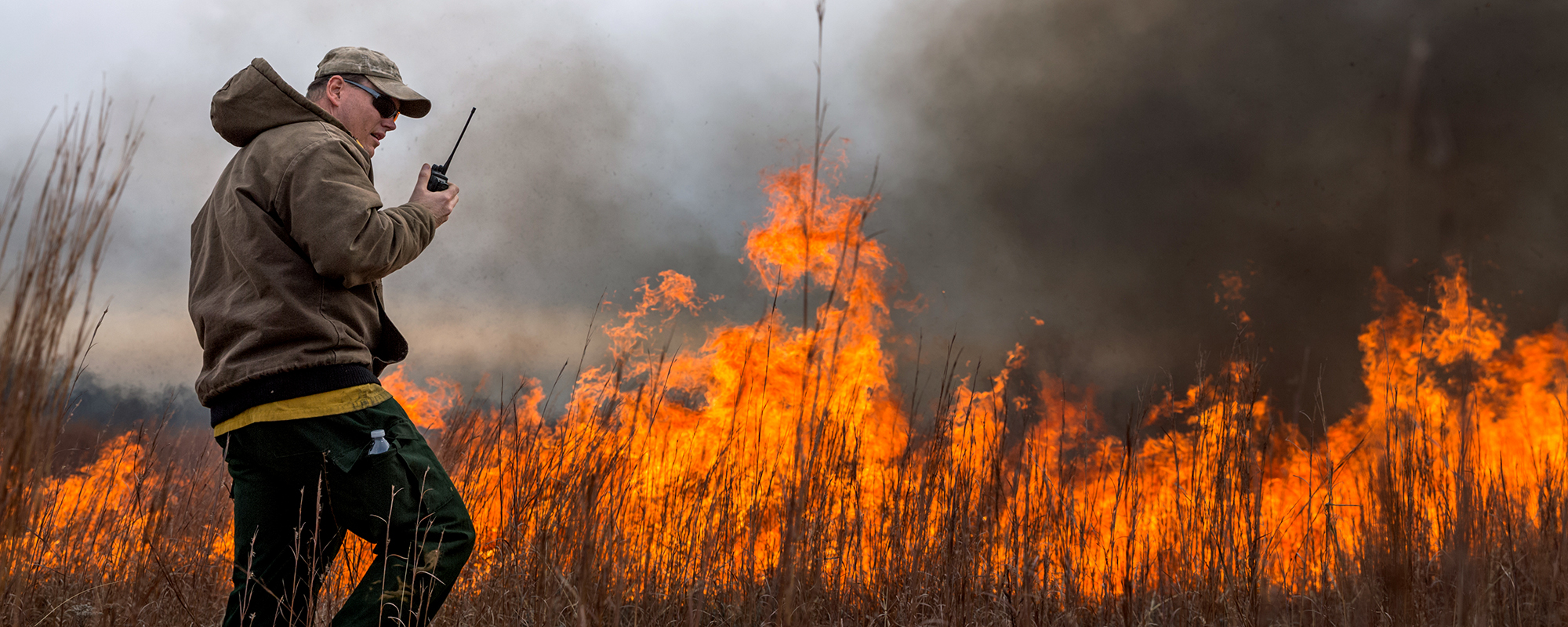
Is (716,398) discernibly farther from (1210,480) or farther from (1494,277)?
(1494,277)

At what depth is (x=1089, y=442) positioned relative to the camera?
2428mm

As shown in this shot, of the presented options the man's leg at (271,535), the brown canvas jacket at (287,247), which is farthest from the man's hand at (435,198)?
the man's leg at (271,535)

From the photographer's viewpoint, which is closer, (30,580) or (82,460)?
(30,580)

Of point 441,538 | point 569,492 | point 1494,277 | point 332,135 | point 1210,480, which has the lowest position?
point 441,538

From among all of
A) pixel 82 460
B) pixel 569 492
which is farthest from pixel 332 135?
pixel 82 460

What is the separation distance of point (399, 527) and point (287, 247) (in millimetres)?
584

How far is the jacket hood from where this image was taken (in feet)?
5.15

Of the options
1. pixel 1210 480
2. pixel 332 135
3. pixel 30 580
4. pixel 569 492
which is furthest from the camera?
pixel 30 580

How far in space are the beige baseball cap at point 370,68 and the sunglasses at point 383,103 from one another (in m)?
0.02

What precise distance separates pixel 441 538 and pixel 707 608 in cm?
138

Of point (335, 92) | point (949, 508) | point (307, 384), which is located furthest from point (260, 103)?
point (949, 508)

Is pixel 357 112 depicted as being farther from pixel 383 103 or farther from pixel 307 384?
pixel 307 384

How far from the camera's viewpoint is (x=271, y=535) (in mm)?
1466

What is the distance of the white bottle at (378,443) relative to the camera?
1.37 m
